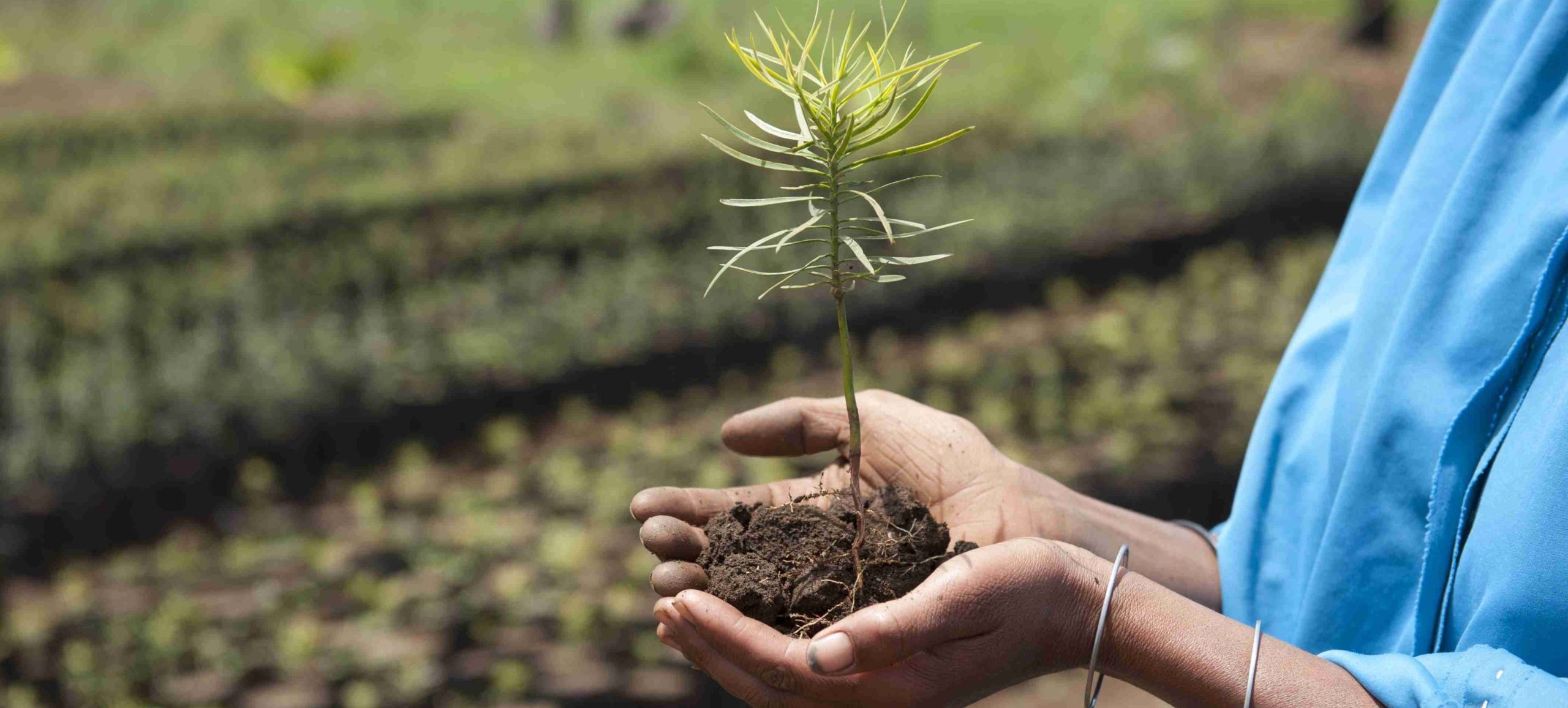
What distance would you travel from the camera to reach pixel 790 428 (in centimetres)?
159

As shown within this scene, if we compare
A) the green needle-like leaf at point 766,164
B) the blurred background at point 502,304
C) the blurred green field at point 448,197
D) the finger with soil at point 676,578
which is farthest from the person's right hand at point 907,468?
the blurred green field at point 448,197

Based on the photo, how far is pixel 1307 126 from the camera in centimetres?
672

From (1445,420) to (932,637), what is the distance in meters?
0.61

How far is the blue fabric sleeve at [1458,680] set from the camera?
106cm

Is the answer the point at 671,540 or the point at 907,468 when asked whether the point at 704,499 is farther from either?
the point at 907,468

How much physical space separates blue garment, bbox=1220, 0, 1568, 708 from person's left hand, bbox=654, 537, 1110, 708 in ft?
0.96

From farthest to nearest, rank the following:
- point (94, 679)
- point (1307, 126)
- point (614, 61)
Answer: point (1307, 126)
point (614, 61)
point (94, 679)

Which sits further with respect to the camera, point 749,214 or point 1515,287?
point 749,214

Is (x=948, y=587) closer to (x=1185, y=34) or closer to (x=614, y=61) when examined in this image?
(x=614, y=61)

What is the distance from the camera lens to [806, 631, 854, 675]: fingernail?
1127 mm

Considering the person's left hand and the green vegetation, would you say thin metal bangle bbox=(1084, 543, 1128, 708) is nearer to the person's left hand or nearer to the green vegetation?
the person's left hand

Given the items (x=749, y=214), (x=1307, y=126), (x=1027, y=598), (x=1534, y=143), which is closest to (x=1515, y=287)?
(x=1534, y=143)

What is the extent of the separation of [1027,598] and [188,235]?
4415 mm

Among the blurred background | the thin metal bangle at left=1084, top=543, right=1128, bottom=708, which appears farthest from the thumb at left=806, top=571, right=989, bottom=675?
the blurred background
